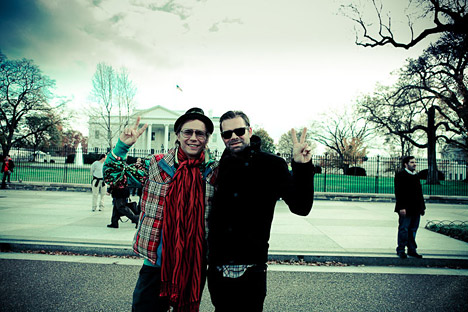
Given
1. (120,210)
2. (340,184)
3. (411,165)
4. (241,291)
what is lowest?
(120,210)

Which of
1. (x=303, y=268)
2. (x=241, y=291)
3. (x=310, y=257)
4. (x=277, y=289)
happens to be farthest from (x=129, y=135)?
(x=310, y=257)

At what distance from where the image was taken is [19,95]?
28938 mm

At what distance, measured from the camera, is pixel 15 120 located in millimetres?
29719

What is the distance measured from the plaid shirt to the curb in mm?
3281

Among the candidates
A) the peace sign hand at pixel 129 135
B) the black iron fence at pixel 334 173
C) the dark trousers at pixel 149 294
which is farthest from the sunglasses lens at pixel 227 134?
the black iron fence at pixel 334 173

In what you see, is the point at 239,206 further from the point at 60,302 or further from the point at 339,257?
the point at 339,257

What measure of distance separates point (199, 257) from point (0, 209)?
9.60 m

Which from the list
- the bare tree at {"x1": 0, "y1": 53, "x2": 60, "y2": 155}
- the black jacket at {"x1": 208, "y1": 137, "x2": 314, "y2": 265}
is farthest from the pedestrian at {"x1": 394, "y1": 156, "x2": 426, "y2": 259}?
the bare tree at {"x1": 0, "y1": 53, "x2": 60, "y2": 155}

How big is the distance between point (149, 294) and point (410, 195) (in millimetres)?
5030

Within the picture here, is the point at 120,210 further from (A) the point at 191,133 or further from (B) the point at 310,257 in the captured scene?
(A) the point at 191,133

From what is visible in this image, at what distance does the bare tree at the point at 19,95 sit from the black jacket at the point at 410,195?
34.4m

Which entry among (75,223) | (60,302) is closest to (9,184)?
(75,223)

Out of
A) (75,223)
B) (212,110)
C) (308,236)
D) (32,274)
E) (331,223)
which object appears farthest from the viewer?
(212,110)

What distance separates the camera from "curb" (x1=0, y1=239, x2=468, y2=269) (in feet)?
15.2
